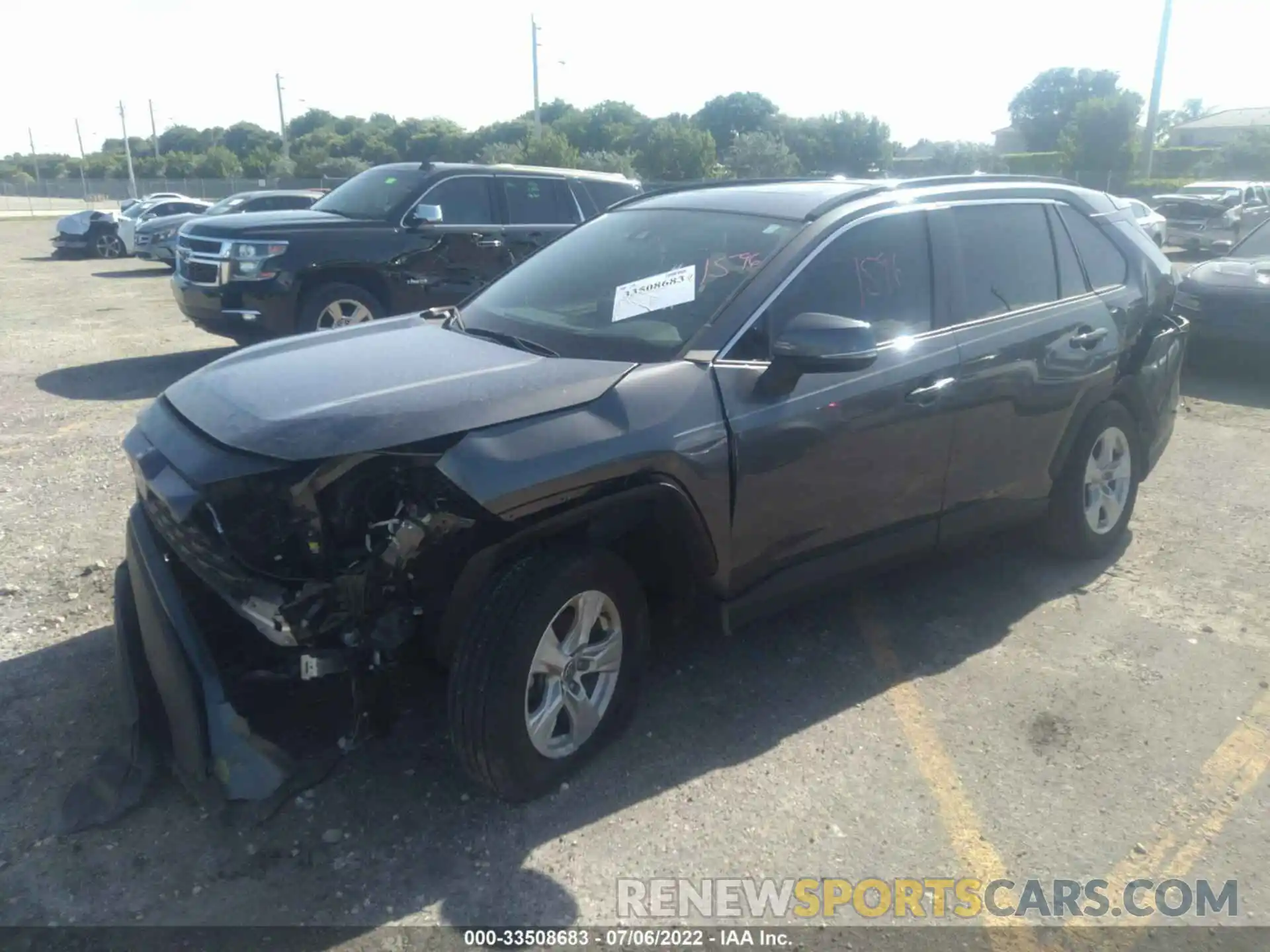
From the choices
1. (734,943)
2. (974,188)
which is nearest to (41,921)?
(734,943)

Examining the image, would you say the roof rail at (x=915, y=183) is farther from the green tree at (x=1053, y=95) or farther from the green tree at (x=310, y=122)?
the green tree at (x=310, y=122)

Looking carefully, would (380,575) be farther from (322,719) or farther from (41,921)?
(41,921)

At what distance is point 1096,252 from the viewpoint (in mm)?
5176

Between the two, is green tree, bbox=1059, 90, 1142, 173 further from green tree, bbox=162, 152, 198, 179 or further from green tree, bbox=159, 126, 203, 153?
green tree, bbox=159, 126, 203, 153

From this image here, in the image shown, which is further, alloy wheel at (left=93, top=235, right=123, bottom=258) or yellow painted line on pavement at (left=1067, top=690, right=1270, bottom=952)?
alloy wheel at (left=93, top=235, right=123, bottom=258)

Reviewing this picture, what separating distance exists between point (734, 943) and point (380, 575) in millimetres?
1399

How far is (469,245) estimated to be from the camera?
9320mm

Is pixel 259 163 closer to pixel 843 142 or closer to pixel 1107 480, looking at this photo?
pixel 843 142

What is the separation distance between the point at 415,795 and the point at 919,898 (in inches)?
60.9

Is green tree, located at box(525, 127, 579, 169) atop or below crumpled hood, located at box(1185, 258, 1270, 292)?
atop

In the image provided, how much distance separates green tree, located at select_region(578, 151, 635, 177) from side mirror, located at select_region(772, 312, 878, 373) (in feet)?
108

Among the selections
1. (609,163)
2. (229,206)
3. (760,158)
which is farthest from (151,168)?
(229,206)

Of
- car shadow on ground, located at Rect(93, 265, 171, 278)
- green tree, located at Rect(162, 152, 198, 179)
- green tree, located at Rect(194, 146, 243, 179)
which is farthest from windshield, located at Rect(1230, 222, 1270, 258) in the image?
green tree, located at Rect(162, 152, 198, 179)

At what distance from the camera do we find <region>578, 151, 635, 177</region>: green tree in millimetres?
37753
